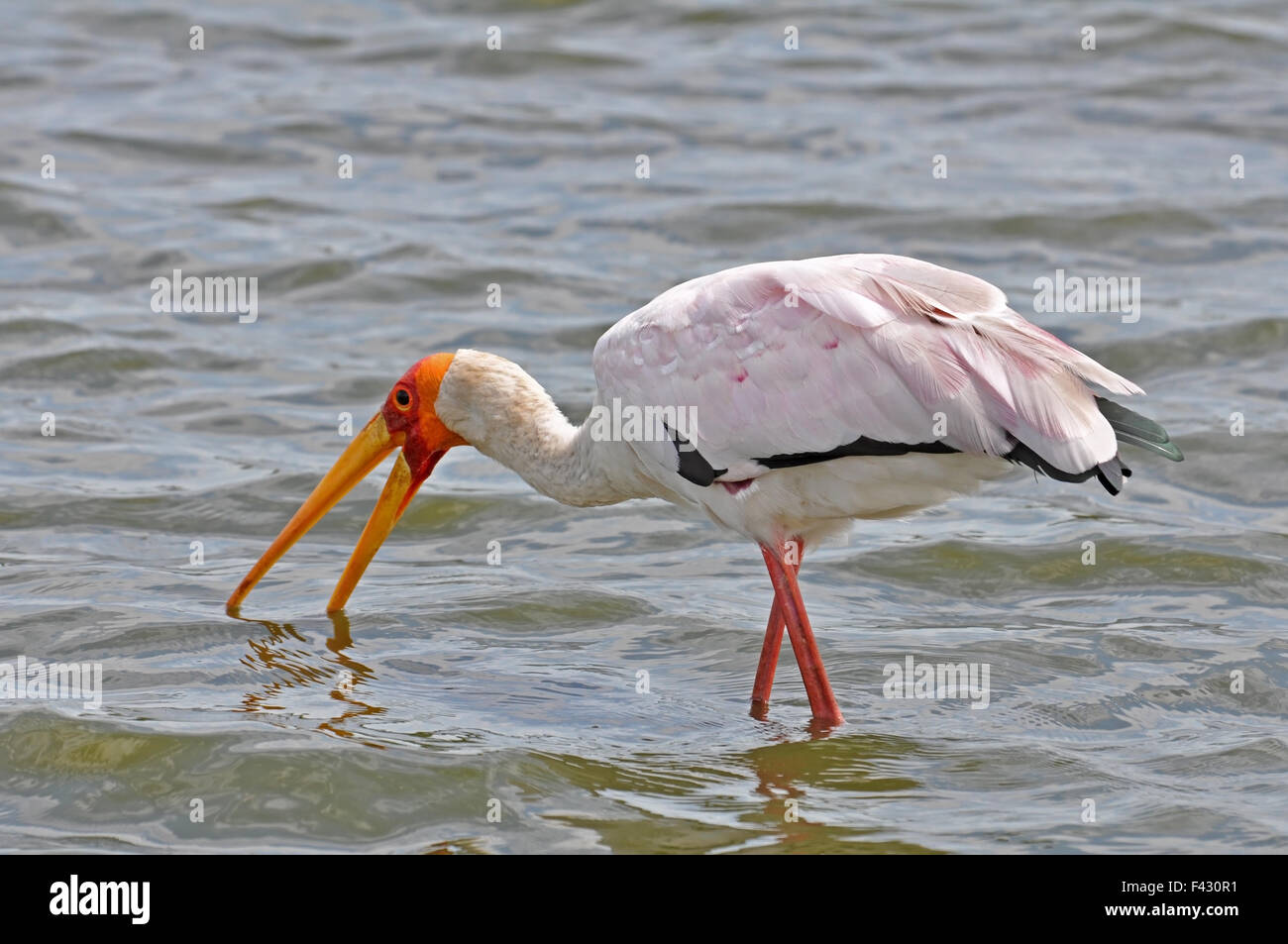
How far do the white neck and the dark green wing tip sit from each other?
6.18 ft

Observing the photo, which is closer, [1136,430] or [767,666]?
[1136,430]

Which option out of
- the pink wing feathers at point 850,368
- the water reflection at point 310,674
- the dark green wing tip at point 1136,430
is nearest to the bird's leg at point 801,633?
the pink wing feathers at point 850,368

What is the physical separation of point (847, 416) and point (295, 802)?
8.07 feet

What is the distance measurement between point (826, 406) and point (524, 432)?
158 cm

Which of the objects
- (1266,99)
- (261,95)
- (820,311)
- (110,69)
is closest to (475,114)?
(261,95)

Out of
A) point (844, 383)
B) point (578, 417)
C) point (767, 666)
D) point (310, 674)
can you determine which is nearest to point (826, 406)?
point (844, 383)

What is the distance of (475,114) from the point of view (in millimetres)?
17844

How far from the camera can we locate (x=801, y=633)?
24.1 ft

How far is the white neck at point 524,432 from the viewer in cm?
774

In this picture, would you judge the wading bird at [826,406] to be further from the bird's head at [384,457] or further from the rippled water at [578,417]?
the rippled water at [578,417]

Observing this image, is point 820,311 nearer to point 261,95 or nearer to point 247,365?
point 247,365

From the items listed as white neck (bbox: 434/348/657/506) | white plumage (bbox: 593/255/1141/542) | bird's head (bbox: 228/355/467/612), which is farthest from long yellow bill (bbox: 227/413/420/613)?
white plumage (bbox: 593/255/1141/542)

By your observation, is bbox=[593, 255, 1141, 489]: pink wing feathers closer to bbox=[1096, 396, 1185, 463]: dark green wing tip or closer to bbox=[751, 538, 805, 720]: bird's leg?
bbox=[1096, 396, 1185, 463]: dark green wing tip

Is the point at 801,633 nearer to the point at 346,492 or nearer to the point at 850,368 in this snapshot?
the point at 850,368
